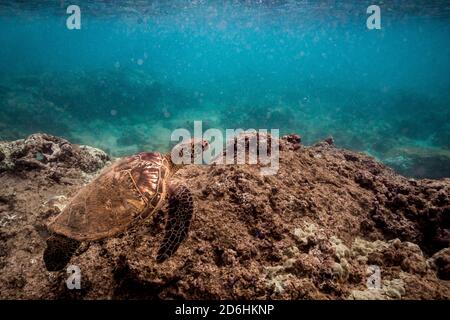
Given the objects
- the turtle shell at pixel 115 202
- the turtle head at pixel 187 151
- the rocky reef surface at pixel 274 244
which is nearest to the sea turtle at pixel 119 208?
the turtle shell at pixel 115 202

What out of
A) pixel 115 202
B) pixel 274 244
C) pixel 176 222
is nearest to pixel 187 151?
pixel 115 202

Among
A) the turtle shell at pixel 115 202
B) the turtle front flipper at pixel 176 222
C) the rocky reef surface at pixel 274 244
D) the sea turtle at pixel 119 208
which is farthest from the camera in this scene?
the turtle shell at pixel 115 202

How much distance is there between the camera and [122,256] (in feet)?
9.98

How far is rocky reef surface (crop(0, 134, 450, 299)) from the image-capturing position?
2.80 metres

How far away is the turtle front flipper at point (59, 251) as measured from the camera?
340 centimetres

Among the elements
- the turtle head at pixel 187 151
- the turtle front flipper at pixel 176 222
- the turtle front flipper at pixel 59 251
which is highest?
the turtle head at pixel 187 151

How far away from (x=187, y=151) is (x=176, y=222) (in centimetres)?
144

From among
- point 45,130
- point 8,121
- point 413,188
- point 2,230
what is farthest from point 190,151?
point 8,121

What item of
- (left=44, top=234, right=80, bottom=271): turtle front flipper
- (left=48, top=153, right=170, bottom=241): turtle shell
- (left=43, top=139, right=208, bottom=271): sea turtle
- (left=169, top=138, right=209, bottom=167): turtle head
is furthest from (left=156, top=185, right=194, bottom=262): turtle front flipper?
(left=44, top=234, right=80, bottom=271): turtle front flipper

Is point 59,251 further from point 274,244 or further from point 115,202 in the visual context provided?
point 274,244

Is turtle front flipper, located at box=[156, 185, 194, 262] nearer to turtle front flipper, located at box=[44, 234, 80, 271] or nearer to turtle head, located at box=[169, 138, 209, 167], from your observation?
turtle head, located at box=[169, 138, 209, 167]

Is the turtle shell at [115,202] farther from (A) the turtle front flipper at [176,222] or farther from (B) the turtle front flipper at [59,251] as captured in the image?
(A) the turtle front flipper at [176,222]

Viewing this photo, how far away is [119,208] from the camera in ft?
11.3

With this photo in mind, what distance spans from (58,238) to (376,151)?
19.1m
